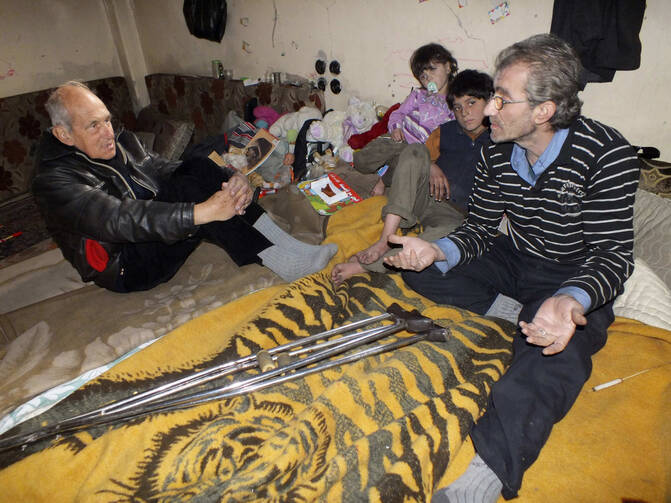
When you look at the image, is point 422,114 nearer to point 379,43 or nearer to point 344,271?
point 379,43

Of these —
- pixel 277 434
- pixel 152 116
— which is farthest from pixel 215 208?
pixel 152 116

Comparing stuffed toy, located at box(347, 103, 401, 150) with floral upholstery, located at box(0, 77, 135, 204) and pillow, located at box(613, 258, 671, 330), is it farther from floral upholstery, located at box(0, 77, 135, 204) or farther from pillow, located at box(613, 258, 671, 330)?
floral upholstery, located at box(0, 77, 135, 204)

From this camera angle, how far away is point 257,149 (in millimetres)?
3086

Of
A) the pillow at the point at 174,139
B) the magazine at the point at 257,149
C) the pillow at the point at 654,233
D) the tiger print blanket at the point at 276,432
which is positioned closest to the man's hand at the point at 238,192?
the tiger print blanket at the point at 276,432

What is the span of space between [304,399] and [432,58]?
7.08 ft

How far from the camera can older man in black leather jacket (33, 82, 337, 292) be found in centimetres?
156

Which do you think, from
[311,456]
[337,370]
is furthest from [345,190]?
[311,456]

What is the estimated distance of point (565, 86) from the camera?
1.25 m

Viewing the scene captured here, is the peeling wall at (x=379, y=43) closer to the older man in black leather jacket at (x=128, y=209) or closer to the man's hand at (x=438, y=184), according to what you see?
the man's hand at (x=438, y=184)

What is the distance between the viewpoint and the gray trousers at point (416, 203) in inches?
77.0

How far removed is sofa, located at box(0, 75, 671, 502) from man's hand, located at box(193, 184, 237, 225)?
360 millimetres

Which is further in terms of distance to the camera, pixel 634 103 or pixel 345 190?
pixel 345 190

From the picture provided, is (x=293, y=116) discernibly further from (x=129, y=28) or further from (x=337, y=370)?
(x=129, y=28)

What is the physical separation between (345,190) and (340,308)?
1.10 meters
